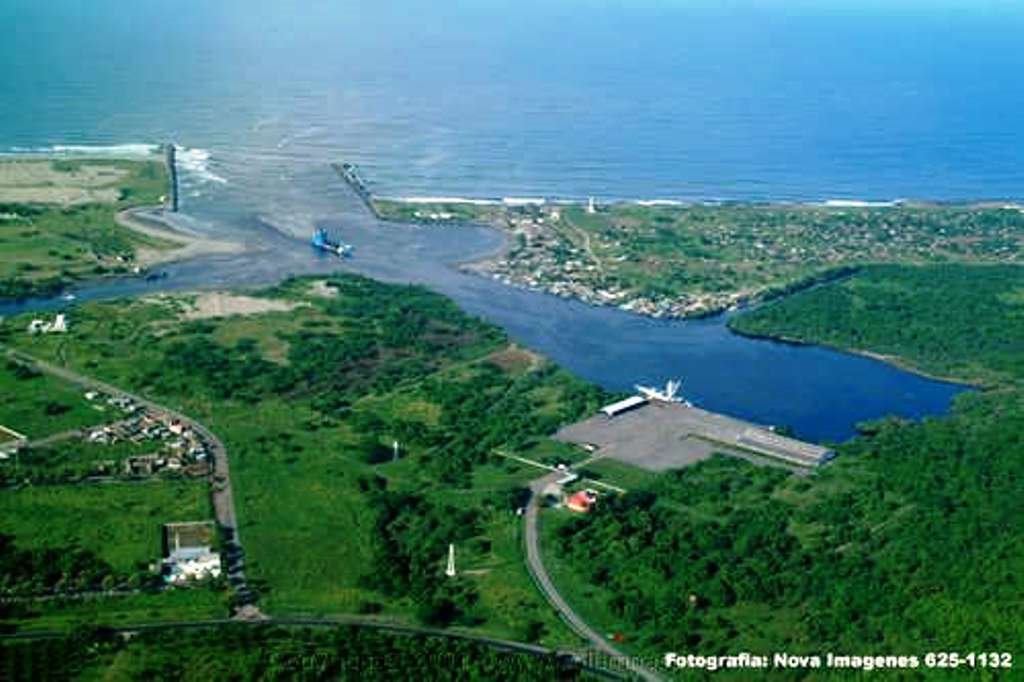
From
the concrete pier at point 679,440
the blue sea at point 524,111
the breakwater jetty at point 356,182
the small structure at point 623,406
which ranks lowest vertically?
the concrete pier at point 679,440

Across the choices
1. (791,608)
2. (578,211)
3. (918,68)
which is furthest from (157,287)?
(918,68)

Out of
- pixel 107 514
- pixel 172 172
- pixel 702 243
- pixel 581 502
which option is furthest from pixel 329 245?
pixel 581 502

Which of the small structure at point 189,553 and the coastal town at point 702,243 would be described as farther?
the coastal town at point 702,243

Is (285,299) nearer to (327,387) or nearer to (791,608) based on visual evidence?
(327,387)

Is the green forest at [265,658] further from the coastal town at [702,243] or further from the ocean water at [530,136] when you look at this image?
the coastal town at [702,243]

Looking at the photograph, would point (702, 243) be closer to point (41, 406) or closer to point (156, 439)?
point (156, 439)

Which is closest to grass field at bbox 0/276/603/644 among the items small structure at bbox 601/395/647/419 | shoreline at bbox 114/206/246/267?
small structure at bbox 601/395/647/419

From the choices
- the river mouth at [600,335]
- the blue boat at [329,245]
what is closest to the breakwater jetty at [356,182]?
the river mouth at [600,335]
